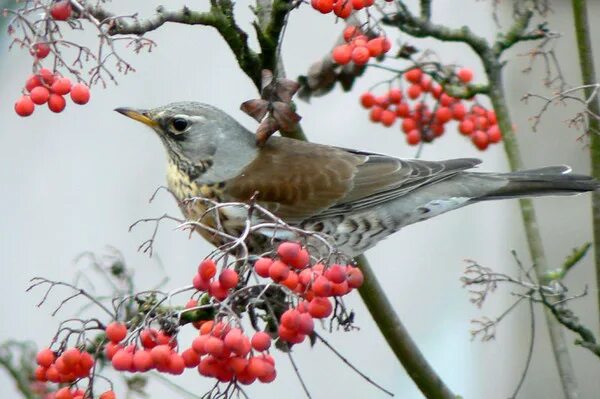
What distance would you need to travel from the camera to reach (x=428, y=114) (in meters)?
2.51

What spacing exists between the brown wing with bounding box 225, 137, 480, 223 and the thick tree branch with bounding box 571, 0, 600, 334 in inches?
18.3

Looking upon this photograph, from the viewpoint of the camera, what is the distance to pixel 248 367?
1306mm

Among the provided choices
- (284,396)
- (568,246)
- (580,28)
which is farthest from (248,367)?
(284,396)

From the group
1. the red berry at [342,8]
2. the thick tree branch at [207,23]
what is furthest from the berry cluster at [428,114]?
the red berry at [342,8]

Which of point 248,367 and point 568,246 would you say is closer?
point 248,367

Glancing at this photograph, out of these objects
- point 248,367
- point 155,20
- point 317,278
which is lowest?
point 248,367

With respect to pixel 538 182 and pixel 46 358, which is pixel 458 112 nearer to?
pixel 538 182

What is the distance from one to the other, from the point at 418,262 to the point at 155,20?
288 cm

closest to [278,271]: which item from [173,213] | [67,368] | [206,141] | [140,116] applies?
[67,368]

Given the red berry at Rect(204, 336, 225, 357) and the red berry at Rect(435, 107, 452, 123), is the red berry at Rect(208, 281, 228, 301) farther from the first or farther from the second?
the red berry at Rect(435, 107, 452, 123)

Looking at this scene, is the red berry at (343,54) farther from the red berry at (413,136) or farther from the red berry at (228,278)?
the red berry at (228,278)

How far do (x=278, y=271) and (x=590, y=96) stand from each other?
76 centimetres

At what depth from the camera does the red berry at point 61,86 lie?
1.50 m

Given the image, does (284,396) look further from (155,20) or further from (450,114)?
(155,20)
